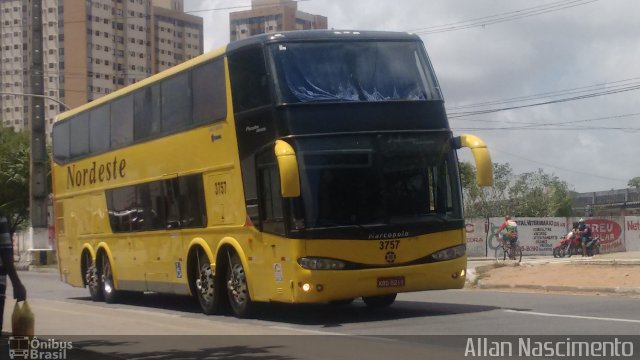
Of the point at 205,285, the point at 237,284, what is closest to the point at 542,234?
the point at 205,285

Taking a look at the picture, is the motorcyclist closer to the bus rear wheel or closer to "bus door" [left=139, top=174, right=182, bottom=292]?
"bus door" [left=139, top=174, right=182, bottom=292]

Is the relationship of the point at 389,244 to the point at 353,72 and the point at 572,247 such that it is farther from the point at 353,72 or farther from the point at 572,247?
the point at 572,247

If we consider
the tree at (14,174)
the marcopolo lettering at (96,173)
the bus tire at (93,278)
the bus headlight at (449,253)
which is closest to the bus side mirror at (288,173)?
the bus headlight at (449,253)

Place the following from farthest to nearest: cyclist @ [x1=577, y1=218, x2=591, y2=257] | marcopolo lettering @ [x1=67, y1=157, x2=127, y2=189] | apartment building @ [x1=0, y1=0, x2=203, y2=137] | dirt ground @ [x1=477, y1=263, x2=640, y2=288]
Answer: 1. apartment building @ [x1=0, y1=0, x2=203, y2=137]
2. cyclist @ [x1=577, y1=218, x2=591, y2=257]
3. marcopolo lettering @ [x1=67, y1=157, x2=127, y2=189]
4. dirt ground @ [x1=477, y1=263, x2=640, y2=288]

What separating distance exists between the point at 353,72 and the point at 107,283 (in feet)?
30.7

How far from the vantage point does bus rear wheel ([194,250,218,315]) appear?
1631 cm

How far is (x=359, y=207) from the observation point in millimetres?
13766

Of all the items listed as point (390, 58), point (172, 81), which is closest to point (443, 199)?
point (390, 58)

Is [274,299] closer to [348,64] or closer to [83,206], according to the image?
[348,64]

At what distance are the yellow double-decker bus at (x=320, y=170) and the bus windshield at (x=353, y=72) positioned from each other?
Answer: 0.02 metres

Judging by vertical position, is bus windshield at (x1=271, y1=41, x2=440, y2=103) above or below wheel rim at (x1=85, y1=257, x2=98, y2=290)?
above

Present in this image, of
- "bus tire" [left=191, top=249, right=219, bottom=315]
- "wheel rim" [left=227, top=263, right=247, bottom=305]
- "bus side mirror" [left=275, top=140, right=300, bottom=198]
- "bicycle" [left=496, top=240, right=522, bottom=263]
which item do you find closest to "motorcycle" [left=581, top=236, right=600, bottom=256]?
"bicycle" [left=496, top=240, right=522, bottom=263]

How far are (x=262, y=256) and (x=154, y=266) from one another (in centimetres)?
461

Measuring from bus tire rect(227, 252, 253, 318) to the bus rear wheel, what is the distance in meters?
0.51
